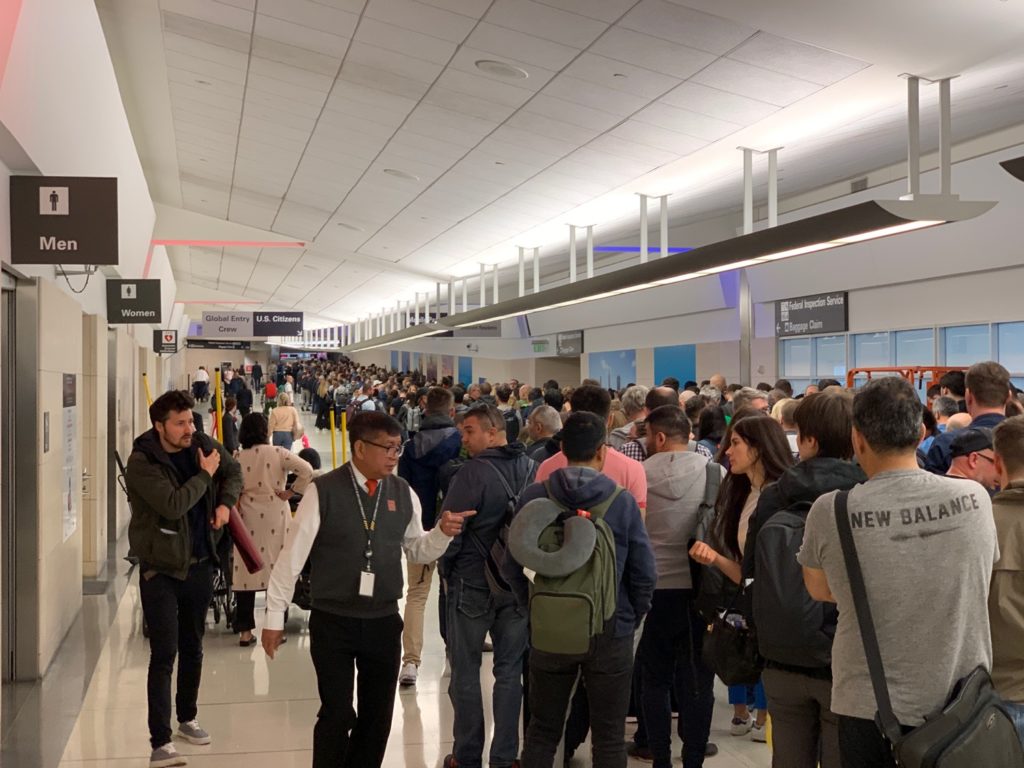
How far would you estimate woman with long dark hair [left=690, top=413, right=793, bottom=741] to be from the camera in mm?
3926

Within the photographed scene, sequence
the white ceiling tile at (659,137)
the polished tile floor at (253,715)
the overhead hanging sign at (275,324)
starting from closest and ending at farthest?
the polished tile floor at (253,715) → the white ceiling tile at (659,137) → the overhead hanging sign at (275,324)

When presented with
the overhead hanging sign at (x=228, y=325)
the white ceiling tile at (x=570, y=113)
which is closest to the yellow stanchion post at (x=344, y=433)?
the white ceiling tile at (x=570, y=113)

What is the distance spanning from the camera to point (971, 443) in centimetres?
411

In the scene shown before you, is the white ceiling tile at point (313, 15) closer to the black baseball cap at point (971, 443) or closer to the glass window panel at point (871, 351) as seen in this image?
the black baseball cap at point (971, 443)

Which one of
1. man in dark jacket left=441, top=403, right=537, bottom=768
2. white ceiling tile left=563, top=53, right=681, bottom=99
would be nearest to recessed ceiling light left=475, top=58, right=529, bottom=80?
white ceiling tile left=563, top=53, right=681, bottom=99

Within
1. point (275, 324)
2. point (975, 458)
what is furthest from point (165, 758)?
point (275, 324)

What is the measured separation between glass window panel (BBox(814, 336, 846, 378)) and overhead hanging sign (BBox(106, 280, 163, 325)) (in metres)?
9.08

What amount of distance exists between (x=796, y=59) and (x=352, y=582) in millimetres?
4445

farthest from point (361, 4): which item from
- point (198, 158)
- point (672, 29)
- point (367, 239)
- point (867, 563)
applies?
point (367, 239)

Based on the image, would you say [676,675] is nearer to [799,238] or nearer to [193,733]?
[193,733]

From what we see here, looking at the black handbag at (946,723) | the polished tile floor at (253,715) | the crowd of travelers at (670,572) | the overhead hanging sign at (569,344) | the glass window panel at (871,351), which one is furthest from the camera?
the overhead hanging sign at (569,344)

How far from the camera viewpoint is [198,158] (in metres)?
14.2

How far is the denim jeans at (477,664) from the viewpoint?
4.61m

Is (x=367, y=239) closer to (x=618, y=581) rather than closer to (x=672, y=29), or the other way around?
(x=672, y=29)
